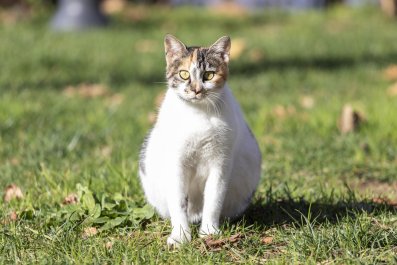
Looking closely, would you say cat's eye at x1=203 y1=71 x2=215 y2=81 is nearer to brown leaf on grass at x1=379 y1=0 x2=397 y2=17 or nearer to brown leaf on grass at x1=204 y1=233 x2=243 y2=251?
brown leaf on grass at x1=204 y1=233 x2=243 y2=251

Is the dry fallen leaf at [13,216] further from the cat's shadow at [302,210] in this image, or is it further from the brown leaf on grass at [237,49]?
the brown leaf on grass at [237,49]

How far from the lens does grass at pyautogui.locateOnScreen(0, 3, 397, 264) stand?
10.8 ft

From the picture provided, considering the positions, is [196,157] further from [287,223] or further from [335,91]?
[335,91]

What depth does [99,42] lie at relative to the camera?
9.27 m

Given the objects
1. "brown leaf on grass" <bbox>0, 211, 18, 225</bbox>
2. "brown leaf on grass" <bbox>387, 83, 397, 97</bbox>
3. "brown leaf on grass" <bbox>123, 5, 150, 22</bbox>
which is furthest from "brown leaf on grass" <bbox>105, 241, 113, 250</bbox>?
"brown leaf on grass" <bbox>123, 5, 150, 22</bbox>

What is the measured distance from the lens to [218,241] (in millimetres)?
3334

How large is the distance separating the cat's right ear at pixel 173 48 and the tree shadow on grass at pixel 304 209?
87 cm

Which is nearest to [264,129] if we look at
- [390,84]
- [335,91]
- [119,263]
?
[335,91]

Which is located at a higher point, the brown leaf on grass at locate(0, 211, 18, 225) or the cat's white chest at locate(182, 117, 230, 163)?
the cat's white chest at locate(182, 117, 230, 163)

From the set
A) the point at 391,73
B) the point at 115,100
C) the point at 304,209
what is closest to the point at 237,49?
the point at 391,73

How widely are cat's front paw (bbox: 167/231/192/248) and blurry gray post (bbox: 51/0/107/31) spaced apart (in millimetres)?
7181

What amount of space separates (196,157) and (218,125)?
0.18m

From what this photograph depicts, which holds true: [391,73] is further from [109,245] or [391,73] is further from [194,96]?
[109,245]

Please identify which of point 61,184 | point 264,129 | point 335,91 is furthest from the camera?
point 335,91
